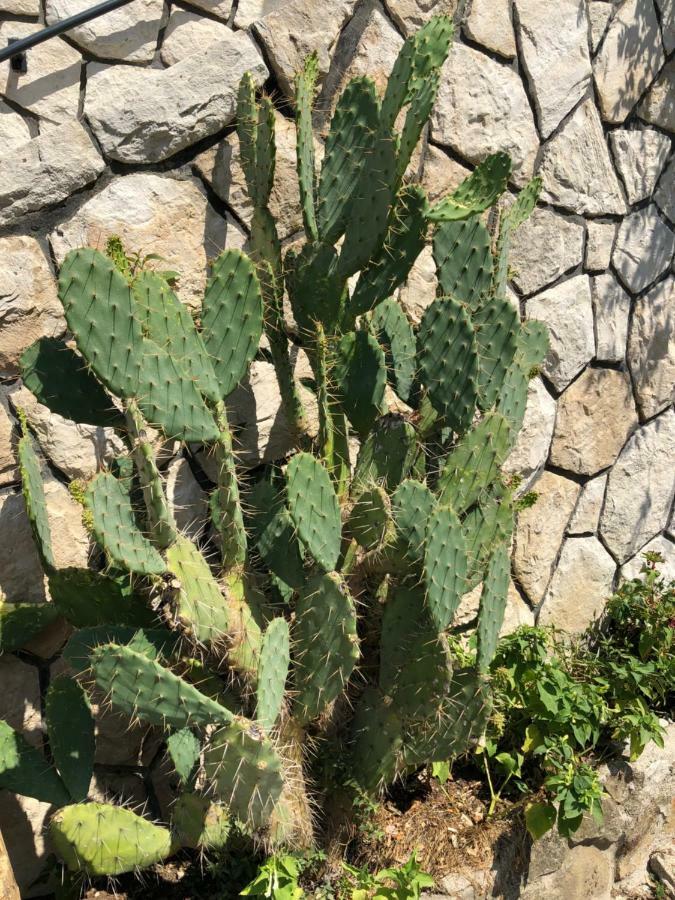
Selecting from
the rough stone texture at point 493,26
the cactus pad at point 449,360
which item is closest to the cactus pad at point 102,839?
the cactus pad at point 449,360

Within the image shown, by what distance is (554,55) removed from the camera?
9.04 feet

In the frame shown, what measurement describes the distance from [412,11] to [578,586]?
1.95 metres

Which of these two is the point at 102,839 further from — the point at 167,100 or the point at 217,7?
the point at 217,7

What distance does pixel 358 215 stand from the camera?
76.8 inches

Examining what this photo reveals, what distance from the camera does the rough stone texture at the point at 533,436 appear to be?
2879 millimetres

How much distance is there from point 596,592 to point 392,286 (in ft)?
5.48

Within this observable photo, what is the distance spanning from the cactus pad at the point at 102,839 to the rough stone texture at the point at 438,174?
1.78 meters

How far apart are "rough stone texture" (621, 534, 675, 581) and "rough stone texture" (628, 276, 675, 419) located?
20.4 inches

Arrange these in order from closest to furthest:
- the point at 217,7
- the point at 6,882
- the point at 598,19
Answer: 1. the point at 6,882
2. the point at 217,7
3. the point at 598,19

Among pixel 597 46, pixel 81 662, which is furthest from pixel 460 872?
pixel 597 46

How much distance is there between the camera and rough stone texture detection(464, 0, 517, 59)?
8.45 feet

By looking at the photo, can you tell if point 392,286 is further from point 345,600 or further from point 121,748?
point 121,748

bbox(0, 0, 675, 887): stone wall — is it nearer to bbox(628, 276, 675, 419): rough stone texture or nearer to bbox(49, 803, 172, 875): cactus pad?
bbox(628, 276, 675, 419): rough stone texture

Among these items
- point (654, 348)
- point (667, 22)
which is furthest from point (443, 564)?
point (667, 22)
